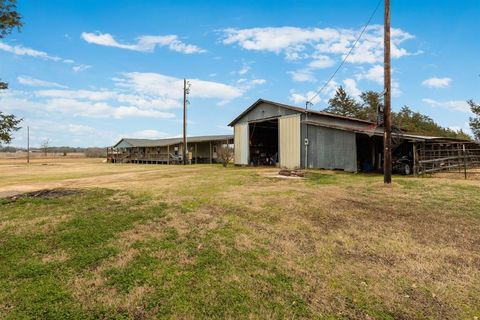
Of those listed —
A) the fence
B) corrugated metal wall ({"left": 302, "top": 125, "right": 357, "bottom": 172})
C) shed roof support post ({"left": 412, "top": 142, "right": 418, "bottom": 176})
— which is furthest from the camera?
corrugated metal wall ({"left": 302, "top": 125, "right": 357, "bottom": 172})

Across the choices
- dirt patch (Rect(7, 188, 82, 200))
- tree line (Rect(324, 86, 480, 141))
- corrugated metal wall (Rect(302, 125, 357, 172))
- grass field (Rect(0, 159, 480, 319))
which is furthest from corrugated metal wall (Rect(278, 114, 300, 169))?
tree line (Rect(324, 86, 480, 141))

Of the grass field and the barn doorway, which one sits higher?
the barn doorway

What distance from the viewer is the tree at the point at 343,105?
49.2 metres

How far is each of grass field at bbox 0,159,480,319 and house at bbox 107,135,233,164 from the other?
2537 centimetres

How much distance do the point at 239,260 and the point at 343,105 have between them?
164ft

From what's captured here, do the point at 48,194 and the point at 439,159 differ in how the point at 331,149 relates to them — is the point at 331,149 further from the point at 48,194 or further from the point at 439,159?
the point at 48,194

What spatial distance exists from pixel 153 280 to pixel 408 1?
15.4m

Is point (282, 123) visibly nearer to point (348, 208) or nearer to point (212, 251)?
point (348, 208)

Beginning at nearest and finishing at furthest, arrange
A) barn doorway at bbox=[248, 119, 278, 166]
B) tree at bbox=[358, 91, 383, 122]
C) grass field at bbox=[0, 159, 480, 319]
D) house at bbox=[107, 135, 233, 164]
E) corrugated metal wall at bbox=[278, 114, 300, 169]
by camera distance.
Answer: grass field at bbox=[0, 159, 480, 319] < corrugated metal wall at bbox=[278, 114, 300, 169] < barn doorway at bbox=[248, 119, 278, 166] < house at bbox=[107, 135, 233, 164] < tree at bbox=[358, 91, 383, 122]

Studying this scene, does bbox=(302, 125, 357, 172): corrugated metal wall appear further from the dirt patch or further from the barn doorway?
the dirt patch

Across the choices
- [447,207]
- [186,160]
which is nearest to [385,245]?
[447,207]

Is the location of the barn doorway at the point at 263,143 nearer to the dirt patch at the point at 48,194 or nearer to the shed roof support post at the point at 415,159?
the shed roof support post at the point at 415,159

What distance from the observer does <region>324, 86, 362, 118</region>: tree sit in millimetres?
49219

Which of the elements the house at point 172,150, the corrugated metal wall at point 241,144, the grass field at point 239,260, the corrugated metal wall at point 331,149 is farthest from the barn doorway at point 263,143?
the grass field at point 239,260
